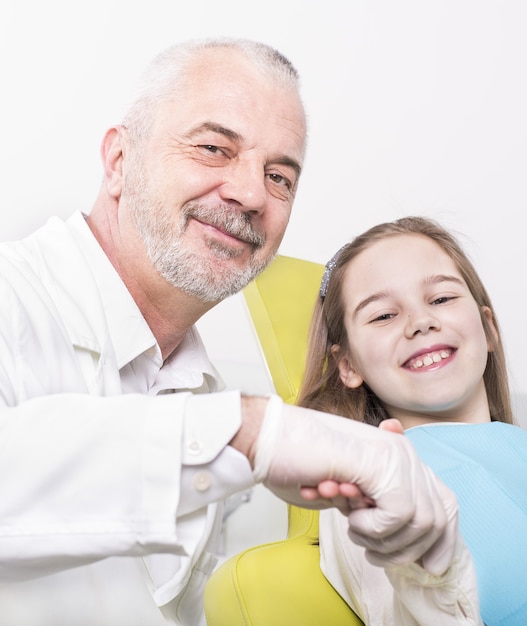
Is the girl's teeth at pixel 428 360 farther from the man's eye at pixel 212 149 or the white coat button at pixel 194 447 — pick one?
the white coat button at pixel 194 447

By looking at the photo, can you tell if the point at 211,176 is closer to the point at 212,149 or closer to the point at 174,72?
the point at 212,149

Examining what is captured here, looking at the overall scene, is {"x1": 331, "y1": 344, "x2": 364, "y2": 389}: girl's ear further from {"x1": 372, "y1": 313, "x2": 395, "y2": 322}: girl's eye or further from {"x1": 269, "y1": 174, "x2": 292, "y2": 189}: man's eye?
{"x1": 269, "y1": 174, "x2": 292, "y2": 189}: man's eye

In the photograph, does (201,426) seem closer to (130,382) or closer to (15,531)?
(15,531)

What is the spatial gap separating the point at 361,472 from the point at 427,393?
708 millimetres

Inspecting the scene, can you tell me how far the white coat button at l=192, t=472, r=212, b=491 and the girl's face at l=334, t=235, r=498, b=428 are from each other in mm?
779

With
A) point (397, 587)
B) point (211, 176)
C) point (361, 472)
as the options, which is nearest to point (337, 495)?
point (361, 472)

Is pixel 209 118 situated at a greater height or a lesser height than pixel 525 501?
greater

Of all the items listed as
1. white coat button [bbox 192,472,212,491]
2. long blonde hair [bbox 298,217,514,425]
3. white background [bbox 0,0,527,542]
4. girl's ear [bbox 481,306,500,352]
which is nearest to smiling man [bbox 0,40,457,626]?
white coat button [bbox 192,472,212,491]

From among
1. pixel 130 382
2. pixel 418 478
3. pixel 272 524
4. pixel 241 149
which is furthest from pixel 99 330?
pixel 272 524

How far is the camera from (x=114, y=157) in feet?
5.19

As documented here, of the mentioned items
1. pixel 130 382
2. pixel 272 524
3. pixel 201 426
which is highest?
pixel 201 426

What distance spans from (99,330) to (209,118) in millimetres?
486

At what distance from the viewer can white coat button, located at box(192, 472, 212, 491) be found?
75 cm

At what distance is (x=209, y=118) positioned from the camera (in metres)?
1.47
